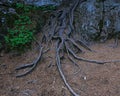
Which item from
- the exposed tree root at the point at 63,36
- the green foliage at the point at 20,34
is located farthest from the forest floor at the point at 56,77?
the green foliage at the point at 20,34

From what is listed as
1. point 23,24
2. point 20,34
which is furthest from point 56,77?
point 23,24

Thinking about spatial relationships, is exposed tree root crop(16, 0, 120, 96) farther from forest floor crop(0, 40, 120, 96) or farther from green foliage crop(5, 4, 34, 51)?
green foliage crop(5, 4, 34, 51)

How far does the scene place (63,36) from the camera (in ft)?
23.7

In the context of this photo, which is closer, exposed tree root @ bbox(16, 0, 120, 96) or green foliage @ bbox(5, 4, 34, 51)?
exposed tree root @ bbox(16, 0, 120, 96)

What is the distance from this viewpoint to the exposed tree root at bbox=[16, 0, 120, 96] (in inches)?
257

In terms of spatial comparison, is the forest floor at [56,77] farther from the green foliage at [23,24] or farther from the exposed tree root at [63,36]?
the green foliage at [23,24]

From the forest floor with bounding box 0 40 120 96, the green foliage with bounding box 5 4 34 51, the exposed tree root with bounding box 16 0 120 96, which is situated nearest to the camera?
the forest floor with bounding box 0 40 120 96

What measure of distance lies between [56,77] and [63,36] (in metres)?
1.63

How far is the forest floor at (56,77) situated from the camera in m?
5.58

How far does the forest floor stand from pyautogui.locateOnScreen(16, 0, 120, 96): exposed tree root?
0.13 m

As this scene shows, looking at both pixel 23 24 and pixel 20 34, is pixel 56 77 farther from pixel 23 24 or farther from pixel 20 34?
pixel 23 24

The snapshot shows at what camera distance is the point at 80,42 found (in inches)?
288

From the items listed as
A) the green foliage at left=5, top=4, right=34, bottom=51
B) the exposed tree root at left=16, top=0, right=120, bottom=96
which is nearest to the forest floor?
the exposed tree root at left=16, top=0, right=120, bottom=96

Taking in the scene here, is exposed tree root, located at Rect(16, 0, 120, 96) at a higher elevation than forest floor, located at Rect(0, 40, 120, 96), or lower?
higher
